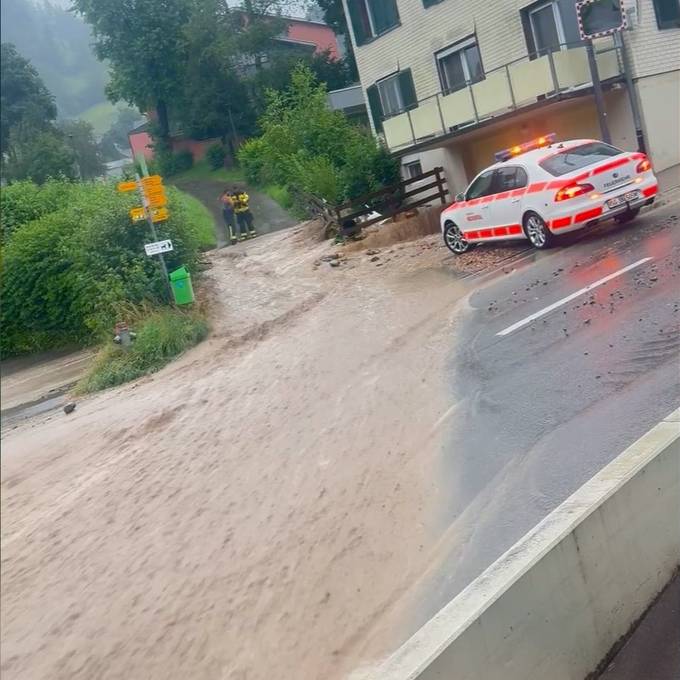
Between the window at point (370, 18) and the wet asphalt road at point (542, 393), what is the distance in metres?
2.25

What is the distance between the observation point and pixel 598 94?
14.6m

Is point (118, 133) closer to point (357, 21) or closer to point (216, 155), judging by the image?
point (216, 155)

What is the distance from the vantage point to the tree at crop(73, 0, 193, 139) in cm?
320

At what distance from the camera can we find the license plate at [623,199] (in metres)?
12.9

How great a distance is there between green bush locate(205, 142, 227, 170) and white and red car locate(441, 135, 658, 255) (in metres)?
8.49

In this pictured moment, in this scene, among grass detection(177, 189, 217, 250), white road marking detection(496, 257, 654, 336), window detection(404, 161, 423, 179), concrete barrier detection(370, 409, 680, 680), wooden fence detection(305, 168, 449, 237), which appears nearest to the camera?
concrete barrier detection(370, 409, 680, 680)

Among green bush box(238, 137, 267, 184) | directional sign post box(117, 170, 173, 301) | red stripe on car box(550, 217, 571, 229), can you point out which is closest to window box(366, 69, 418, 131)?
green bush box(238, 137, 267, 184)

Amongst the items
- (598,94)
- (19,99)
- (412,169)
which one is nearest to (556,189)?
(598,94)

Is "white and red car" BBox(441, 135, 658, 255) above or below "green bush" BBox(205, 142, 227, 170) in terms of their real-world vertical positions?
below

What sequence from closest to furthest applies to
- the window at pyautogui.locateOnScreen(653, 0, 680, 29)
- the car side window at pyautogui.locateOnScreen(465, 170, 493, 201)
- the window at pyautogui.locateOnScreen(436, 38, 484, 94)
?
1. the window at pyautogui.locateOnScreen(436, 38, 484, 94)
2. the car side window at pyautogui.locateOnScreen(465, 170, 493, 201)
3. the window at pyautogui.locateOnScreen(653, 0, 680, 29)

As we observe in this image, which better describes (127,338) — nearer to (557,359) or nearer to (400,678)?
(400,678)

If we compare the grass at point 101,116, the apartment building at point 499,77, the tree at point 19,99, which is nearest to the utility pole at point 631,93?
the apartment building at point 499,77

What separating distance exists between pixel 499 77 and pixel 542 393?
6044mm

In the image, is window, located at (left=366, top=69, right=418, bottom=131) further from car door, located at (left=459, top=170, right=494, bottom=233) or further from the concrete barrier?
car door, located at (left=459, top=170, right=494, bottom=233)
